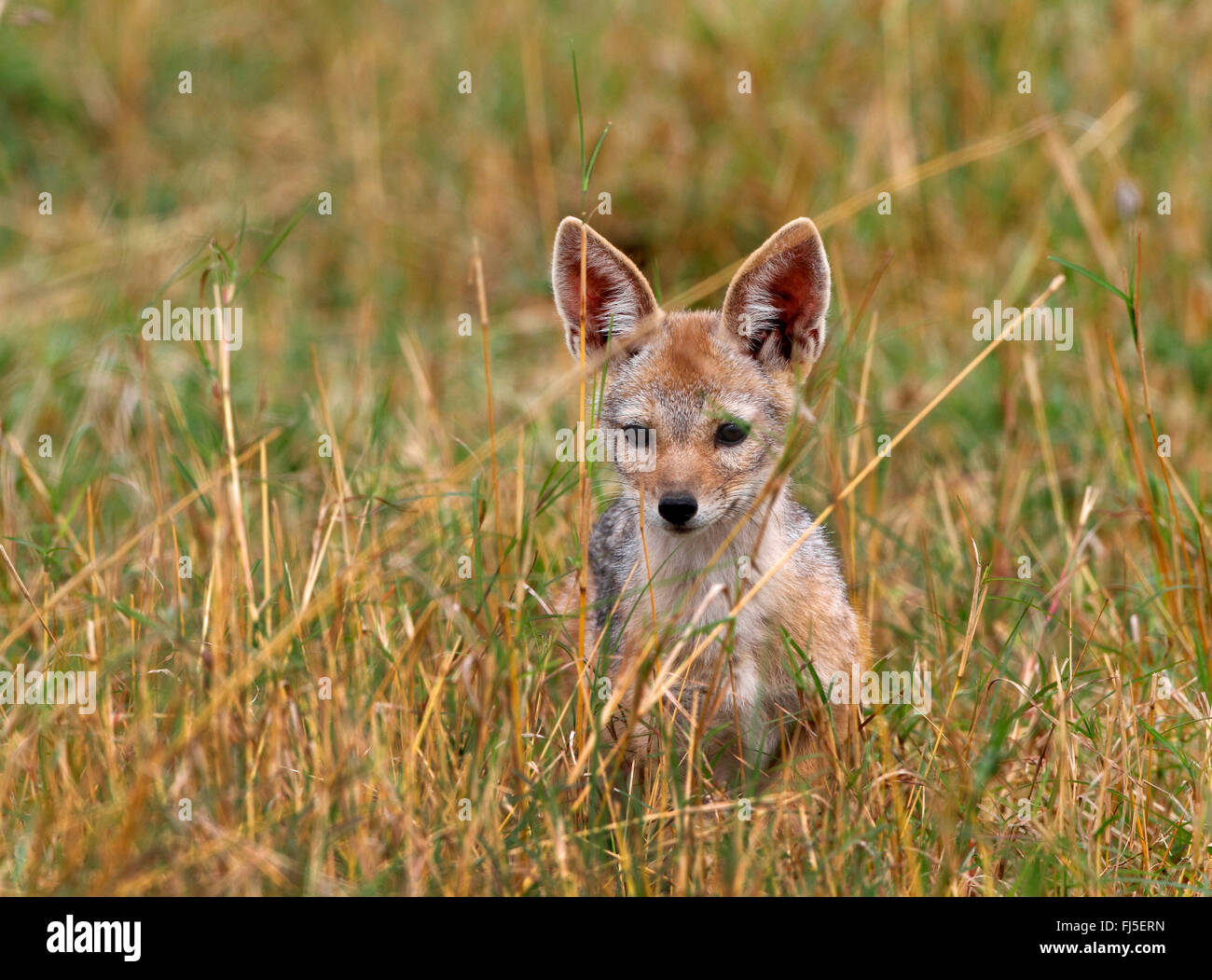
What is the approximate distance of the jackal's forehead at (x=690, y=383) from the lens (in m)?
4.53

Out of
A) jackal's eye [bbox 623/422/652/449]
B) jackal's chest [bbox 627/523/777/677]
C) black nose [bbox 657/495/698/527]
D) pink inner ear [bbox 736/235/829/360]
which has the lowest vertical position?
jackal's chest [bbox 627/523/777/677]

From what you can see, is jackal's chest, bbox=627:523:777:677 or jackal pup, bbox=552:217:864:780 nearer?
jackal pup, bbox=552:217:864:780

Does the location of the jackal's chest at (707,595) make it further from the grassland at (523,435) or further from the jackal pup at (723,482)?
the grassland at (523,435)

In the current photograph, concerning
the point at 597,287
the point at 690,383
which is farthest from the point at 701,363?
the point at 597,287

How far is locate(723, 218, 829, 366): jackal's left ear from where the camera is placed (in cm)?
434

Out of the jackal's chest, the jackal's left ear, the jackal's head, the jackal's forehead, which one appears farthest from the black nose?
the jackal's left ear

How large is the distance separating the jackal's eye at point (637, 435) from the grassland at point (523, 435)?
11.3 inches

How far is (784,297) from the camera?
4.56 metres

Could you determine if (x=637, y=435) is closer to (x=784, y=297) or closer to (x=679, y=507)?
(x=679, y=507)

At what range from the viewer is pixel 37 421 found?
7.22 meters

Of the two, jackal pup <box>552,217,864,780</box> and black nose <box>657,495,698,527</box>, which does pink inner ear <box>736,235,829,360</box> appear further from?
black nose <box>657,495,698,527</box>

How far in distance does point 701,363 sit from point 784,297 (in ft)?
1.09
